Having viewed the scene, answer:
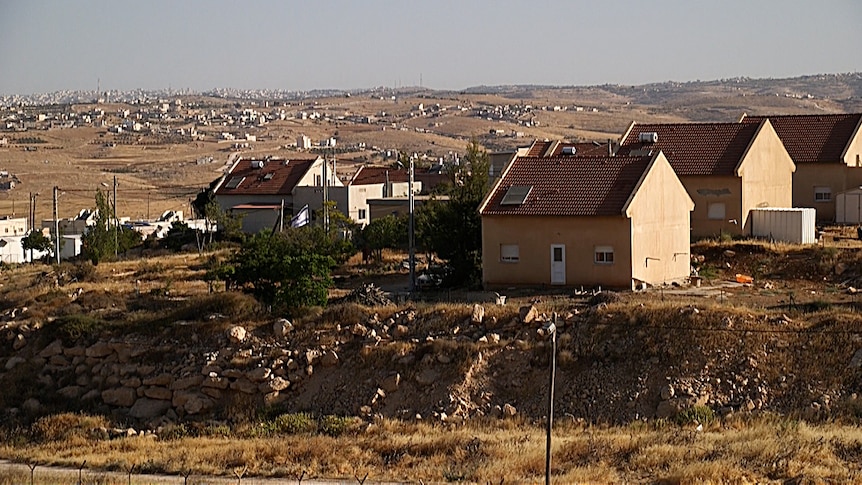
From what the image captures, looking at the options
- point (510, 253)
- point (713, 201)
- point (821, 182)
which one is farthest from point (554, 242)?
point (821, 182)

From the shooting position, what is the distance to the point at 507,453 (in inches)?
785

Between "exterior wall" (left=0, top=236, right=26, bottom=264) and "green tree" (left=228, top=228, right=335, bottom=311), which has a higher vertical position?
"green tree" (left=228, top=228, right=335, bottom=311)

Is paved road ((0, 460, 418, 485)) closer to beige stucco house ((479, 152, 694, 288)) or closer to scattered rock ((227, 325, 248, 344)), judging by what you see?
scattered rock ((227, 325, 248, 344))

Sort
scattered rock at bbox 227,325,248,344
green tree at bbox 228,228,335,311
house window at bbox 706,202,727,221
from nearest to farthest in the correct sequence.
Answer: scattered rock at bbox 227,325,248,344, green tree at bbox 228,228,335,311, house window at bbox 706,202,727,221

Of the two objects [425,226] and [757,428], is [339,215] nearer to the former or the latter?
[425,226]

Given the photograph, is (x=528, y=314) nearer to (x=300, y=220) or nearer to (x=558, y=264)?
(x=558, y=264)

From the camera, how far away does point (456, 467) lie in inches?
763

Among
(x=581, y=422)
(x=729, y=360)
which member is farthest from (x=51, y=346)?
(x=729, y=360)

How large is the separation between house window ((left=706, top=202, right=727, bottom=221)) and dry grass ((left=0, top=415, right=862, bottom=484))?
54.2ft

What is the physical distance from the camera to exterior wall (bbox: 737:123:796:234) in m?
37.8

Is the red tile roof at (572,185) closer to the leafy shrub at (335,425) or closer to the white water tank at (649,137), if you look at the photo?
the white water tank at (649,137)

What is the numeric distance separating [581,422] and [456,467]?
183 inches

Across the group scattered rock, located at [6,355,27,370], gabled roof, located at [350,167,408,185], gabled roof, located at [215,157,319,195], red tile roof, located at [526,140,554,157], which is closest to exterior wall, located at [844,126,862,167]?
red tile roof, located at [526,140,554,157]

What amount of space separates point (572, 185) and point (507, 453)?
505 inches
